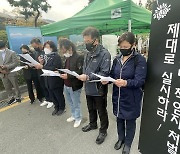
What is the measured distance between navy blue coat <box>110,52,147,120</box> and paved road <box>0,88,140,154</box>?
0.73 metres

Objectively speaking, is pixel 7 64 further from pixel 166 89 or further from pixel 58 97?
pixel 166 89

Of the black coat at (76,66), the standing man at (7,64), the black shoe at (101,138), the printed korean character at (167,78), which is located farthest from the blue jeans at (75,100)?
the standing man at (7,64)

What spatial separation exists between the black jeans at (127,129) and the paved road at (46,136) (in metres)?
0.23

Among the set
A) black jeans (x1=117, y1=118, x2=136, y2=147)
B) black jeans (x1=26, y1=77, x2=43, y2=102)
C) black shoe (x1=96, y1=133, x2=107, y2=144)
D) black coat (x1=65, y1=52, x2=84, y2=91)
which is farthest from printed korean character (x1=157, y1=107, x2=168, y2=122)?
black jeans (x1=26, y1=77, x2=43, y2=102)

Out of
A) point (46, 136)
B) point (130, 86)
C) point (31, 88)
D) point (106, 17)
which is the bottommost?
point (46, 136)

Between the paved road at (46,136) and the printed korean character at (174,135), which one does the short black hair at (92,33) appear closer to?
the printed korean character at (174,135)

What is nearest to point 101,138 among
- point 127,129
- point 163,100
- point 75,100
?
point 127,129

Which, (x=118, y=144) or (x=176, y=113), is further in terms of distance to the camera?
(x=118, y=144)

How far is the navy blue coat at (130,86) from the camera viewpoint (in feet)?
6.19

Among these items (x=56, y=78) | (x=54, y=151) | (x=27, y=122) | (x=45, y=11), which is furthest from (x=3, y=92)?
(x=45, y=11)

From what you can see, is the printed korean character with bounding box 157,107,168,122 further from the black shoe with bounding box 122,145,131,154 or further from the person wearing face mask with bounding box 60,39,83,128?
the person wearing face mask with bounding box 60,39,83,128

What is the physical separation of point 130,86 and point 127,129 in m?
0.72

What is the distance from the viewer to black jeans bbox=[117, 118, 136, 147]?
226cm

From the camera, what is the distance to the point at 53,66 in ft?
11.0
